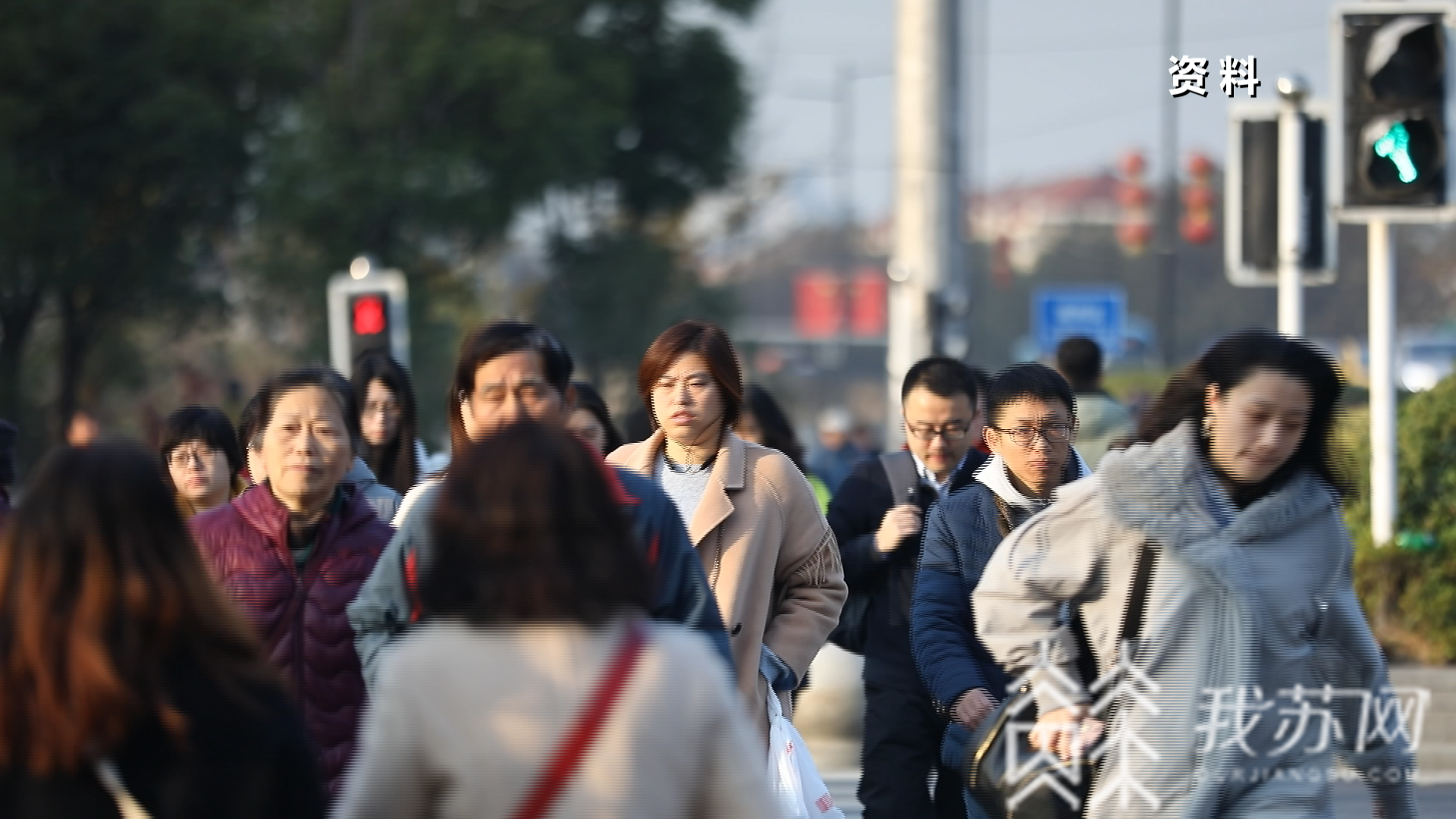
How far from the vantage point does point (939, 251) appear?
17281 mm

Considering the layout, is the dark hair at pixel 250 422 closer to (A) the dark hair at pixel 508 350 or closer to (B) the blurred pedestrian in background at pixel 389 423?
(A) the dark hair at pixel 508 350

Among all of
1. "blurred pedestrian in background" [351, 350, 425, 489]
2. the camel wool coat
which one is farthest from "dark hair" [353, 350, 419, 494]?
the camel wool coat

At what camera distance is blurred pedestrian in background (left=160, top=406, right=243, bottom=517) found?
637cm

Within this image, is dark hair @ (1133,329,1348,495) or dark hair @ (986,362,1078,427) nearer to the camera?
dark hair @ (1133,329,1348,495)

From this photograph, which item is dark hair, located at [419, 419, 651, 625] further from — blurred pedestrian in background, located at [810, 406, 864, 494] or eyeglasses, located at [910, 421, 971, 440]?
blurred pedestrian in background, located at [810, 406, 864, 494]

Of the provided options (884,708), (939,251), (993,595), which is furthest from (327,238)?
(993,595)

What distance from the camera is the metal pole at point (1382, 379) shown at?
34.8 feet

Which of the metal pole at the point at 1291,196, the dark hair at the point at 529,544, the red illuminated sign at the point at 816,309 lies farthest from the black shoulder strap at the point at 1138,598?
the red illuminated sign at the point at 816,309

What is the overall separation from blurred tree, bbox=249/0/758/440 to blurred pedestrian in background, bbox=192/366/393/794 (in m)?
23.4

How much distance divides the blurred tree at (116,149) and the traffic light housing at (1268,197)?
17954 mm

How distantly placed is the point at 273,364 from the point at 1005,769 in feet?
131

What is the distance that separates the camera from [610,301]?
34.5m

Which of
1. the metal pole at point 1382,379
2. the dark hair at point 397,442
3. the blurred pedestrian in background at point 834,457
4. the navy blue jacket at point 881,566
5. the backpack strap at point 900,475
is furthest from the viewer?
the blurred pedestrian in background at point 834,457

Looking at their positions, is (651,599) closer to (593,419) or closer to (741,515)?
(741,515)
